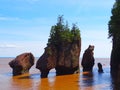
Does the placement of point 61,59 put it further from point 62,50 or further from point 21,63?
point 21,63

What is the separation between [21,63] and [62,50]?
860 cm

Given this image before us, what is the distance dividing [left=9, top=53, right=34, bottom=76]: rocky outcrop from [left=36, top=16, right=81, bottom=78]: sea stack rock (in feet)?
21.1

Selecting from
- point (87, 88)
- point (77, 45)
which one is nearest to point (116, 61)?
point (77, 45)

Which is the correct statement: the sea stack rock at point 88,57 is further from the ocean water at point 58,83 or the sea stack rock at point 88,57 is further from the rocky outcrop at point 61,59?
the ocean water at point 58,83

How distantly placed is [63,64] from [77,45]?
626cm

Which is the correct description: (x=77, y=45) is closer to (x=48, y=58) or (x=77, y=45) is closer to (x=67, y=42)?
(x=67, y=42)

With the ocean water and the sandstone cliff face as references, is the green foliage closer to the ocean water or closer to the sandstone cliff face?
the sandstone cliff face

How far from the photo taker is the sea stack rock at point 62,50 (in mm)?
67062

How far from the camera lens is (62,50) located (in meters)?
71.3

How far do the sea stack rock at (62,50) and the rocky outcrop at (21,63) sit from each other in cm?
643

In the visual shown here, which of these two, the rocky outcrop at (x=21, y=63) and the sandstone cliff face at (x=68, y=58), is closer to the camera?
the sandstone cliff face at (x=68, y=58)

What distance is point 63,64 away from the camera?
69938 millimetres

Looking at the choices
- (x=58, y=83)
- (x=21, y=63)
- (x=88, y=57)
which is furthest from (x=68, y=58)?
(x=58, y=83)

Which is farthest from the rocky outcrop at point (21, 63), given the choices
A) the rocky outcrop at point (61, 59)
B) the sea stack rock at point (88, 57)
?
the sea stack rock at point (88, 57)
